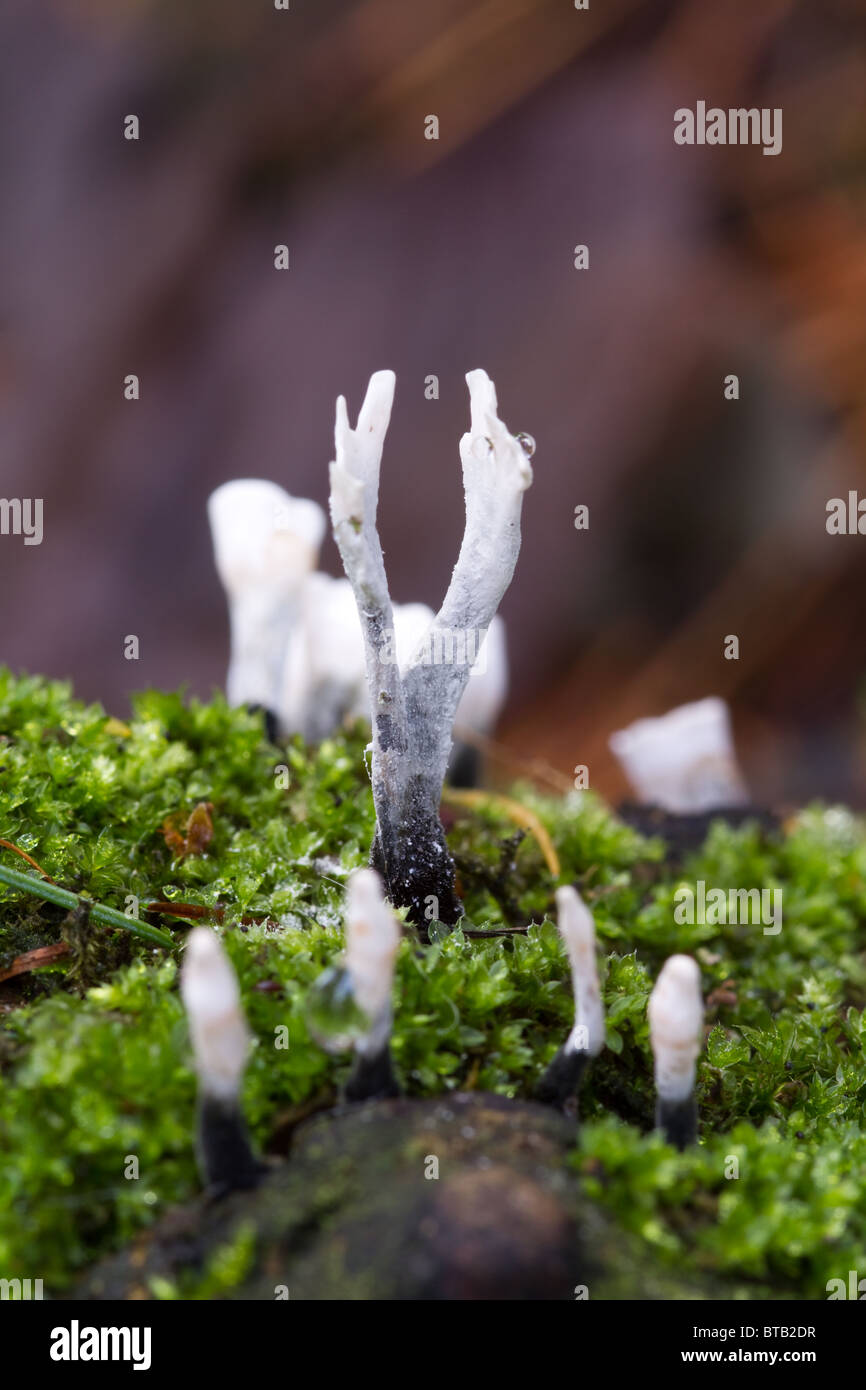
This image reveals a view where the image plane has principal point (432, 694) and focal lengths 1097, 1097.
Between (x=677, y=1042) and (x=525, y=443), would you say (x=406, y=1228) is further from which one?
(x=525, y=443)

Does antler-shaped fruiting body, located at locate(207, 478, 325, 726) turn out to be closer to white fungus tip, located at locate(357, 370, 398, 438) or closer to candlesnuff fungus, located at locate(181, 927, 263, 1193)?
white fungus tip, located at locate(357, 370, 398, 438)

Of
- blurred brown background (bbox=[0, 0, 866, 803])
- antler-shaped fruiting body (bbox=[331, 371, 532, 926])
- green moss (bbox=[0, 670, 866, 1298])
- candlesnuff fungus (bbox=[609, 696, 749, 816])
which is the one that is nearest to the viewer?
green moss (bbox=[0, 670, 866, 1298])

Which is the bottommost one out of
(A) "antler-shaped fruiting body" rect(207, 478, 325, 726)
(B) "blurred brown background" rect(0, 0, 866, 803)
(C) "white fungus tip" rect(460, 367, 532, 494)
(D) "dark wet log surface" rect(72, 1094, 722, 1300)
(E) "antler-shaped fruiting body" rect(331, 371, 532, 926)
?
(D) "dark wet log surface" rect(72, 1094, 722, 1300)

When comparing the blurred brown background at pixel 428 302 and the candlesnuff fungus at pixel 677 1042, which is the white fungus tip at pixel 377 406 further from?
the blurred brown background at pixel 428 302

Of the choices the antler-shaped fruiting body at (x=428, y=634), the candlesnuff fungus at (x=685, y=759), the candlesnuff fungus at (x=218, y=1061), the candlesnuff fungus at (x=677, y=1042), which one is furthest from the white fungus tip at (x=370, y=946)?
the candlesnuff fungus at (x=685, y=759)

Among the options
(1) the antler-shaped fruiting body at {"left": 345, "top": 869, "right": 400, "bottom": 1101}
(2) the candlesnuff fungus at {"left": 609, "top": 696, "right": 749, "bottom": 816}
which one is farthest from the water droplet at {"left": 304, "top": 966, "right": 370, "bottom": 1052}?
(2) the candlesnuff fungus at {"left": 609, "top": 696, "right": 749, "bottom": 816}

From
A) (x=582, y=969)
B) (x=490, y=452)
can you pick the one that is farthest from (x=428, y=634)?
(x=582, y=969)

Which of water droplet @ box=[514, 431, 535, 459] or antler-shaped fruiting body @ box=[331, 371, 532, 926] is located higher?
water droplet @ box=[514, 431, 535, 459]
